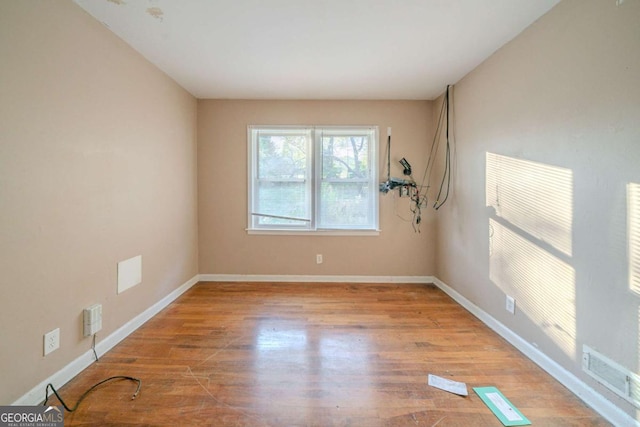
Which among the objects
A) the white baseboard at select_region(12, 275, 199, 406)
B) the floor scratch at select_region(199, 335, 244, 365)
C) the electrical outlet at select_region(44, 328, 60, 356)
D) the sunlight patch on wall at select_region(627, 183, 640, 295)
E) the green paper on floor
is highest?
the sunlight patch on wall at select_region(627, 183, 640, 295)

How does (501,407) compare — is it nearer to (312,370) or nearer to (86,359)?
(312,370)

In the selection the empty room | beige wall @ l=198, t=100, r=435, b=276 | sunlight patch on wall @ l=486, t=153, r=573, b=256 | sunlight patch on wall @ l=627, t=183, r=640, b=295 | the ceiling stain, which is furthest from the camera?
beige wall @ l=198, t=100, r=435, b=276

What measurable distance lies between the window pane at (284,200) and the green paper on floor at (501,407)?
2.46m

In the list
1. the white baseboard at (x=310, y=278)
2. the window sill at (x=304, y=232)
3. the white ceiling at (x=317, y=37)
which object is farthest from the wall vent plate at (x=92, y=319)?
the white ceiling at (x=317, y=37)

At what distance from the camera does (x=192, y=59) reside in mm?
2441

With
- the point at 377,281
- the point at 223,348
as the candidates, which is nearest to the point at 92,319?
the point at 223,348

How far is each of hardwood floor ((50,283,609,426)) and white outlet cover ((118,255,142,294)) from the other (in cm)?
43

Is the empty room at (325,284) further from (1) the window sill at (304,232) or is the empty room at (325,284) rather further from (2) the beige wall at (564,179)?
(1) the window sill at (304,232)

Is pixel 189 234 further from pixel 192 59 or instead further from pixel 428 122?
pixel 428 122

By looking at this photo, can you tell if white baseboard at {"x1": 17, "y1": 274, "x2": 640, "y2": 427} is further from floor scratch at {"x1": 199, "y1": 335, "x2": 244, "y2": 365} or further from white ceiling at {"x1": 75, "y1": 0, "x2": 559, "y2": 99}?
white ceiling at {"x1": 75, "y1": 0, "x2": 559, "y2": 99}

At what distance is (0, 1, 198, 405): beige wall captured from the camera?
1387mm

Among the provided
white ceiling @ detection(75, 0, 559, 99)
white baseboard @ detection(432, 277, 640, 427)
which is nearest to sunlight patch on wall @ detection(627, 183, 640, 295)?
white baseboard @ detection(432, 277, 640, 427)

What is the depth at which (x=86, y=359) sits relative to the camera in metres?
1.82

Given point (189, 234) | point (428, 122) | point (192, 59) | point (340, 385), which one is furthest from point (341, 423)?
point (428, 122)
